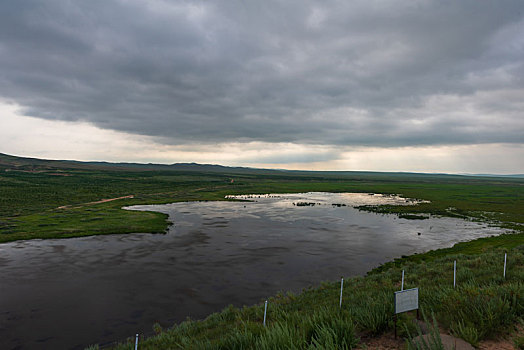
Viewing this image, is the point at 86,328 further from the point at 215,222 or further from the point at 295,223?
the point at 295,223

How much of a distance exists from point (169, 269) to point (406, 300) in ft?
71.9

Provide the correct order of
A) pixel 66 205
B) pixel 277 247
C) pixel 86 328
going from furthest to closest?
pixel 66 205
pixel 277 247
pixel 86 328

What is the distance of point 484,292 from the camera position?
28.0ft

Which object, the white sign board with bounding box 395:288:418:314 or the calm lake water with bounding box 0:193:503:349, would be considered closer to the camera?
the white sign board with bounding box 395:288:418:314

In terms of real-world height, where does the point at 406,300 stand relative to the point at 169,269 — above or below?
above

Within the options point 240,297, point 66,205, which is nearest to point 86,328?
point 240,297

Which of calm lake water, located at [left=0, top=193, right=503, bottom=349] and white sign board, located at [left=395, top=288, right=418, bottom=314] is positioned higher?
white sign board, located at [left=395, top=288, right=418, bottom=314]

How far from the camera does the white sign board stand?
612 cm

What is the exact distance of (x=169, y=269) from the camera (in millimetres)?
24062

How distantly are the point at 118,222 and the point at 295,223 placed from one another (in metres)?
27.5

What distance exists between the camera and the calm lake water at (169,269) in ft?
52.3

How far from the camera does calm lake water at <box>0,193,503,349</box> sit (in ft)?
52.3

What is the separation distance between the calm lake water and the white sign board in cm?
1376

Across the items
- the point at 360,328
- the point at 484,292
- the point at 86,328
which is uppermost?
the point at 484,292
